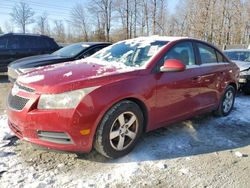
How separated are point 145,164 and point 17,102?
1.74 m

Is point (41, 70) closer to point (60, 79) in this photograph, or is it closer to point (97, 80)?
point (60, 79)

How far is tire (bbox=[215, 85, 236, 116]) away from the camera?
5.44 metres

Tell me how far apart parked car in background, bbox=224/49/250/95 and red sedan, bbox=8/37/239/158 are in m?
3.34

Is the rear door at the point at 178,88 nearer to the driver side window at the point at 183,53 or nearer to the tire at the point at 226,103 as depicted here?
the driver side window at the point at 183,53

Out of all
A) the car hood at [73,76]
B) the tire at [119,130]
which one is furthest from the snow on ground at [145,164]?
the car hood at [73,76]

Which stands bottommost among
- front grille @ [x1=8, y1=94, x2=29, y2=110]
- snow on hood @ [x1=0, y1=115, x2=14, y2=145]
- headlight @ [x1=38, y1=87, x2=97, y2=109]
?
snow on hood @ [x1=0, y1=115, x2=14, y2=145]

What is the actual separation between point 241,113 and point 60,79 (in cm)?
410

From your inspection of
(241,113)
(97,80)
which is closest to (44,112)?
(97,80)

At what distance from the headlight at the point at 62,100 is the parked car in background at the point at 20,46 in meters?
7.55

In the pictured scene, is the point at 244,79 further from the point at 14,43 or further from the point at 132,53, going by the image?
the point at 14,43

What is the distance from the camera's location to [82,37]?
169 ft

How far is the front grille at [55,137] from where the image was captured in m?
3.13

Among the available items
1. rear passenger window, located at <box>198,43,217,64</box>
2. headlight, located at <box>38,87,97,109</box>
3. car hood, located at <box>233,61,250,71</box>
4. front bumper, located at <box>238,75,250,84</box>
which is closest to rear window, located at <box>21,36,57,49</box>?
car hood, located at <box>233,61,250,71</box>

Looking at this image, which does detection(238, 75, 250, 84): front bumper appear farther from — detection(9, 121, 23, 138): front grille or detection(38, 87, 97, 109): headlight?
detection(9, 121, 23, 138): front grille
